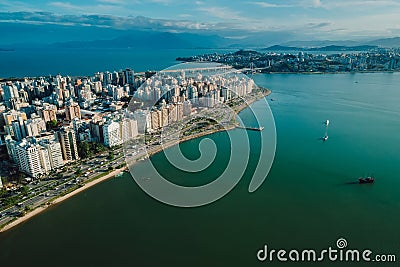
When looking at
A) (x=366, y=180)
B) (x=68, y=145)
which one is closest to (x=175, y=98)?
(x=68, y=145)

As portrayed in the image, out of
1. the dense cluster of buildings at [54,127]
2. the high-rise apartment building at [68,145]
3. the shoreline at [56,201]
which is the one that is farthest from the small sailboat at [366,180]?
the high-rise apartment building at [68,145]

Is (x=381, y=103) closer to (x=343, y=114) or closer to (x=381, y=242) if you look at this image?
(x=343, y=114)

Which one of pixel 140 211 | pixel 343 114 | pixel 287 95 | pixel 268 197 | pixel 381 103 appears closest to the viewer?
pixel 140 211

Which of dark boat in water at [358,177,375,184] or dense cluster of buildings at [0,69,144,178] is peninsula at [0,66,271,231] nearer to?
dense cluster of buildings at [0,69,144,178]

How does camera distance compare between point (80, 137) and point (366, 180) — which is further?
point (80, 137)

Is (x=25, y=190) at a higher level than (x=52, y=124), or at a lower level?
lower

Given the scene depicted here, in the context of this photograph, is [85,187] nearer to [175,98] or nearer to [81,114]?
[81,114]

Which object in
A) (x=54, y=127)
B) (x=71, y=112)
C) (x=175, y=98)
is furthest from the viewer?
(x=175, y=98)

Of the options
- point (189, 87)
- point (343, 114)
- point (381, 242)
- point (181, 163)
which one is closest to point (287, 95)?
point (343, 114)

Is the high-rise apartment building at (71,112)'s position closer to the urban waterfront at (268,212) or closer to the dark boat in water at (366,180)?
the urban waterfront at (268,212)
